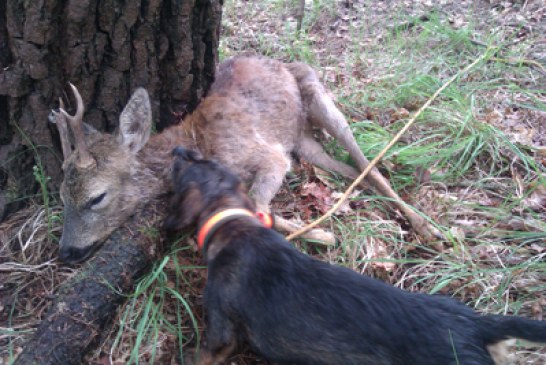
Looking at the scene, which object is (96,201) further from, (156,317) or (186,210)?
(156,317)

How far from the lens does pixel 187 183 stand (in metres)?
3.28

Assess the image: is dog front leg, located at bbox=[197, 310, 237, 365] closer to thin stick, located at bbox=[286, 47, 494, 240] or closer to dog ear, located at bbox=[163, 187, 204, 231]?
dog ear, located at bbox=[163, 187, 204, 231]

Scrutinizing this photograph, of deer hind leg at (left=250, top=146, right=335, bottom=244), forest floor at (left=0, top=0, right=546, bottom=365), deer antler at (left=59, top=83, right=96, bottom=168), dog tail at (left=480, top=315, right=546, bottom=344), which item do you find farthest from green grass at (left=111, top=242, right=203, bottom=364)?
dog tail at (left=480, top=315, right=546, bottom=344)

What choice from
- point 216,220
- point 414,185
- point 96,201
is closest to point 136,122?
point 96,201

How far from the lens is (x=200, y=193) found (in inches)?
126

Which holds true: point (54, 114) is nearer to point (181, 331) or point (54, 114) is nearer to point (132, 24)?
point (132, 24)

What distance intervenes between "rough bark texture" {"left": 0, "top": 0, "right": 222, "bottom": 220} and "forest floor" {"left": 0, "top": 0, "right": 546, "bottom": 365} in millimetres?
508

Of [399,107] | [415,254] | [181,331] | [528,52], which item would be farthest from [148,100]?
[528,52]

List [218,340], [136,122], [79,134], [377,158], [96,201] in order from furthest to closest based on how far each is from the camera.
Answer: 1. [377,158]
2. [136,122]
3. [96,201]
4. [79,134]
5. [218,340]

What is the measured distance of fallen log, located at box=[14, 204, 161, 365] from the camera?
2779mm

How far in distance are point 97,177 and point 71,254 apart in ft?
1.83

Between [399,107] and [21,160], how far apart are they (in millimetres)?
3334

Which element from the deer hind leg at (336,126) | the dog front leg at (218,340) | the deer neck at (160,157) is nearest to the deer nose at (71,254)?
the deer neck at (160,157)

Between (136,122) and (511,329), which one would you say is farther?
(136,122)
